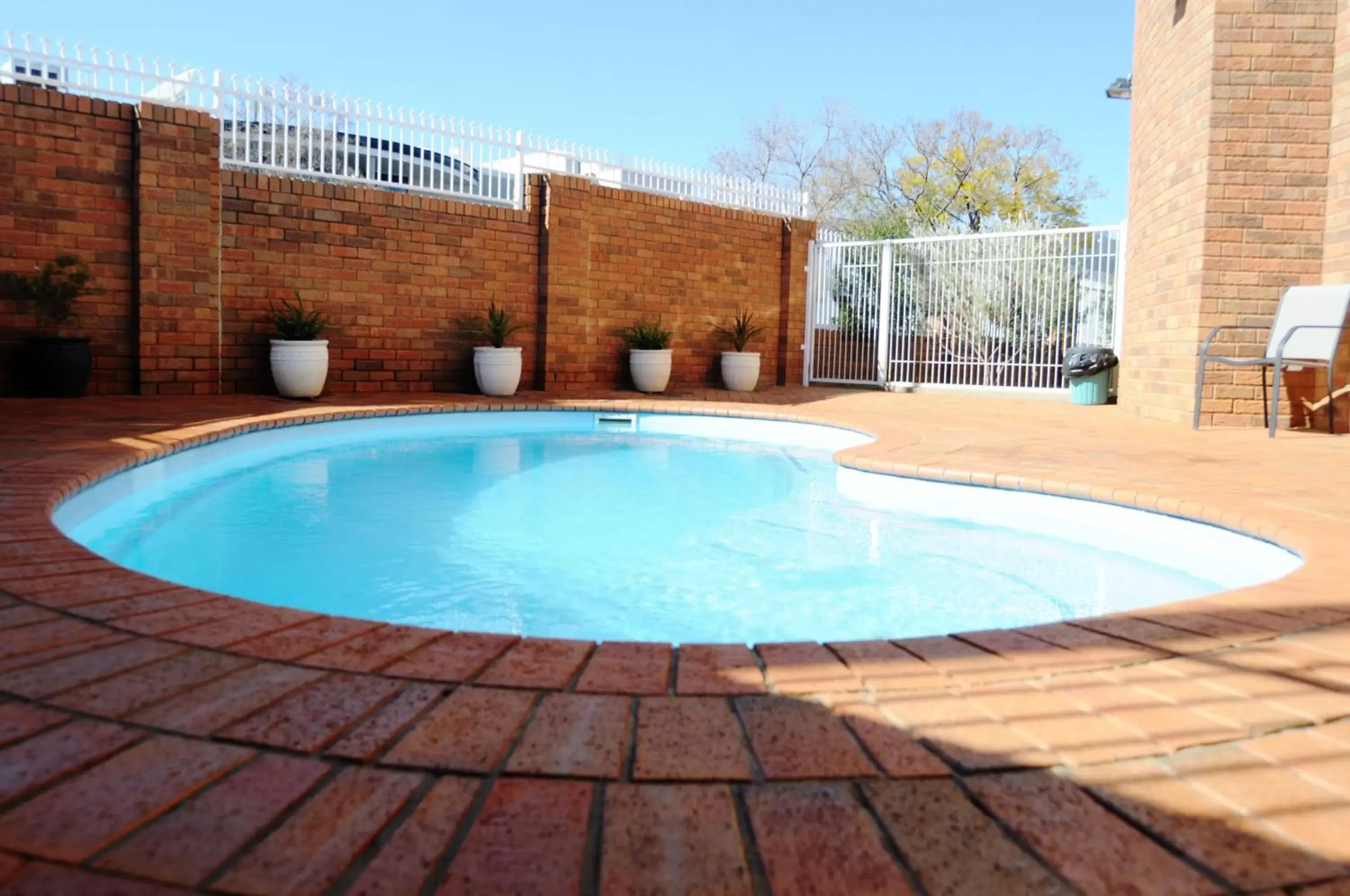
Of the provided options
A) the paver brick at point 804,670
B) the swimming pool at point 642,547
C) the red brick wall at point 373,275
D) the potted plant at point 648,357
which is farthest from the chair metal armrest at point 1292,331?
the red brick wall at point 373,275

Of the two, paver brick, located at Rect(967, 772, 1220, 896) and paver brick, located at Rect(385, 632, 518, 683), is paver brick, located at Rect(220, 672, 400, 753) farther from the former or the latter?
paver brick, located at Rect(967, 772, 1220, 896)

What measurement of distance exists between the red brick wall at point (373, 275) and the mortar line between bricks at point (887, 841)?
25.7ft

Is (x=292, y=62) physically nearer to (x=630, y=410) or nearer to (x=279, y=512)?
(x=630, y=410)

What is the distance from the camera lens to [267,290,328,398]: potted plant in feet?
25.0

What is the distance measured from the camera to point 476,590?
10.6ft

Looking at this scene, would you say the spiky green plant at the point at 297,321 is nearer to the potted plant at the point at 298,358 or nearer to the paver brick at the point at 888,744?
the potted plant at the point at 298,358

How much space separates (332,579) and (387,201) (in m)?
6.27

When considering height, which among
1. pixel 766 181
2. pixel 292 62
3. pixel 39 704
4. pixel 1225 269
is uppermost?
pixel 292 62

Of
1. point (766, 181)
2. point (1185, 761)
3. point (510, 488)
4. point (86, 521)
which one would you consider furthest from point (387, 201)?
point (766, 181)

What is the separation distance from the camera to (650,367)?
1015cm

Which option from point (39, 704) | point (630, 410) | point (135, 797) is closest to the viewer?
point (135, 797)

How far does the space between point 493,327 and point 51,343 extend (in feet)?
12.0

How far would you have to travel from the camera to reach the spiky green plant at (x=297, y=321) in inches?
307

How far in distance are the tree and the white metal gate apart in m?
13.2
